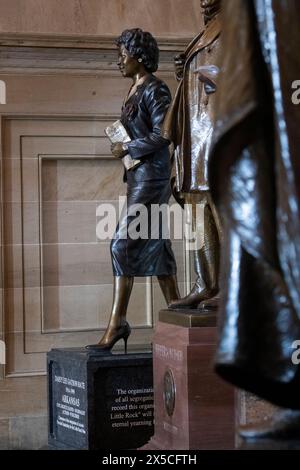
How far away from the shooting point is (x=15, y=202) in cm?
637

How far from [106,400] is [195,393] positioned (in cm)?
145

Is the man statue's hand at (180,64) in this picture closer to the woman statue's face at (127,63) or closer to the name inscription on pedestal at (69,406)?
the woman statue's face at (127,63)

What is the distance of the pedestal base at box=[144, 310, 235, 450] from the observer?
3.42m

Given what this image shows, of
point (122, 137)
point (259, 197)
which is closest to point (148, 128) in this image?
point (122, 137)

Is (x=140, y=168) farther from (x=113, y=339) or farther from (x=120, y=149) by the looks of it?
(x=113, y=339)

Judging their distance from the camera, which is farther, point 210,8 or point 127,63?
point 127,63

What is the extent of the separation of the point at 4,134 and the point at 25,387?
176cm

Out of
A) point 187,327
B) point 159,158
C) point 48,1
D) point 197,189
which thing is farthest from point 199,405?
point 48,1

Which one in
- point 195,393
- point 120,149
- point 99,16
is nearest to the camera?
point 195,393

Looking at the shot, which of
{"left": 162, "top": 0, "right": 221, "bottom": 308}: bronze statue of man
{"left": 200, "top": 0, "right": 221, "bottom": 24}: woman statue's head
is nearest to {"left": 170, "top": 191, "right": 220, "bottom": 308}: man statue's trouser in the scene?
{"left": 162, "top": 0, "right": 221, "bottom": 308}: bronze statue of man

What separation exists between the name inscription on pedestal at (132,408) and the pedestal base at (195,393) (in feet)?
3.83

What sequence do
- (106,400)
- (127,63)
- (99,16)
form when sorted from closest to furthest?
(106,400) < (127,63) < (99,16)

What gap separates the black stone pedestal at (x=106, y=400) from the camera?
4.75m

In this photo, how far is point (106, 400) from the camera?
15.8 feet
